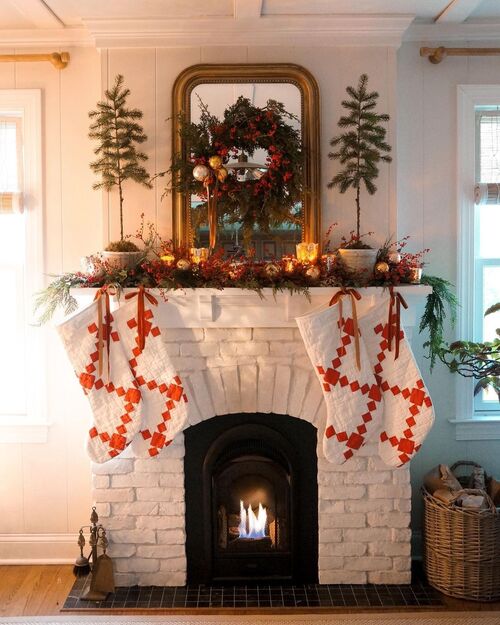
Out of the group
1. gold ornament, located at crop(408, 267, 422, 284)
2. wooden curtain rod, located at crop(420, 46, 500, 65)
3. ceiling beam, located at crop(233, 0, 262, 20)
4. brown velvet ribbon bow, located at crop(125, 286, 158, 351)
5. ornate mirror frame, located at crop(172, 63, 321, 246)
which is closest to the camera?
ceiling beam, located at crop(233, 0, 262, 20)

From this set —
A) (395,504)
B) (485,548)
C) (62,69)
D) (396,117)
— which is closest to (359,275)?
(396,117)

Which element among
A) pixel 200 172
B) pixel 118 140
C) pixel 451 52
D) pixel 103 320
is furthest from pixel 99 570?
pixel 451 52

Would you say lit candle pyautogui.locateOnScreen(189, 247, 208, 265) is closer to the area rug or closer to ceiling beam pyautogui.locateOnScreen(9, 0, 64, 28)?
ceiling beam pyautogui.locateOnScreen(9, 0, 64, 28)

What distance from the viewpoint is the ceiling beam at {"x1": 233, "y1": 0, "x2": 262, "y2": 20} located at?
2973mm

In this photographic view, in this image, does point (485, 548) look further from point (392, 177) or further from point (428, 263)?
point (392, 177)

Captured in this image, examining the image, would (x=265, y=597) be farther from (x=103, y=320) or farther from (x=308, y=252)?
(x=308, y=252)

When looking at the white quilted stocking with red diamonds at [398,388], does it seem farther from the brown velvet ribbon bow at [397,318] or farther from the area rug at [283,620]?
the area rug at [283,620]

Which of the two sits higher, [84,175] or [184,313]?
[84,175]

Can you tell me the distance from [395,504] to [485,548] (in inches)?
16.2

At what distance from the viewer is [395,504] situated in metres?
3.32

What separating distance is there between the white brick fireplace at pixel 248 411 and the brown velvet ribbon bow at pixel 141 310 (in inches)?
3.7

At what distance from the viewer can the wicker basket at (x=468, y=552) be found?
3.21 meters

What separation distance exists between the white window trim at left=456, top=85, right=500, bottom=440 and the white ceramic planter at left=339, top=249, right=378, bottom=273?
0.62 metres

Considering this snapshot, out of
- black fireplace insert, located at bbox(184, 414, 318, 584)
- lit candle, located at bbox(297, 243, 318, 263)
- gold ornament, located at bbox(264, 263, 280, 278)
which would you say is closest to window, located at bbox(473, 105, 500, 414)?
lit candle, located at bbox(297, 243, 318, 263)
